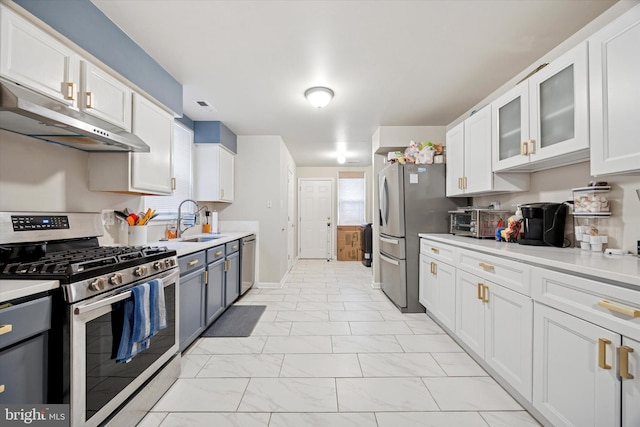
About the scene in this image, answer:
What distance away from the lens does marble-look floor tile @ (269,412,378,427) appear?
1568 millimetres

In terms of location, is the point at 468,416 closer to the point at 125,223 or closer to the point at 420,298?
the point at 420,298

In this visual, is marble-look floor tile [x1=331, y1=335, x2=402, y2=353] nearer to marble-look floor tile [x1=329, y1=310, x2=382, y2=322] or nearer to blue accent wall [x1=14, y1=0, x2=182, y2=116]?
marble-look floor tile [x1=329, y1=310, x2=382, y2=322]

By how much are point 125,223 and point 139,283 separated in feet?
3.43

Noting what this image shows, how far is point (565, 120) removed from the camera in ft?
5.67

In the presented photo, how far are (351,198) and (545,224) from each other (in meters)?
5.31

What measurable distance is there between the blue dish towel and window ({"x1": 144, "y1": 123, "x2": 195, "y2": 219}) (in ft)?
5.86

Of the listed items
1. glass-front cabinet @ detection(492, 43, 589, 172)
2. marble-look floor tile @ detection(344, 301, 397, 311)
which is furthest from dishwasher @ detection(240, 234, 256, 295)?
glass-front cabinet @ detection(492, 43, 589, 172)

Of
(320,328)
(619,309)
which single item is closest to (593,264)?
(619,309)

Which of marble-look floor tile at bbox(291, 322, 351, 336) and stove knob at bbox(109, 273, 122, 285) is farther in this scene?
marble-look floor tile at bbox(291, 322, 351, 336)

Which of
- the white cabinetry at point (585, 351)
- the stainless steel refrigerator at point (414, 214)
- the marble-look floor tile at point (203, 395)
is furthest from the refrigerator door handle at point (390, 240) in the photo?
the marble-look floor tile at point (203, 395)

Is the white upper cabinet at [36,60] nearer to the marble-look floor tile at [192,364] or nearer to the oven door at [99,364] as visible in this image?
the oven door at [99,364]

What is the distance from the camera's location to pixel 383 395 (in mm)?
1817

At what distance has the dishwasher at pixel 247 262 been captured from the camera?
3836mm

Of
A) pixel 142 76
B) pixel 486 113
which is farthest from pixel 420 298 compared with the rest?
pixel 142 76
